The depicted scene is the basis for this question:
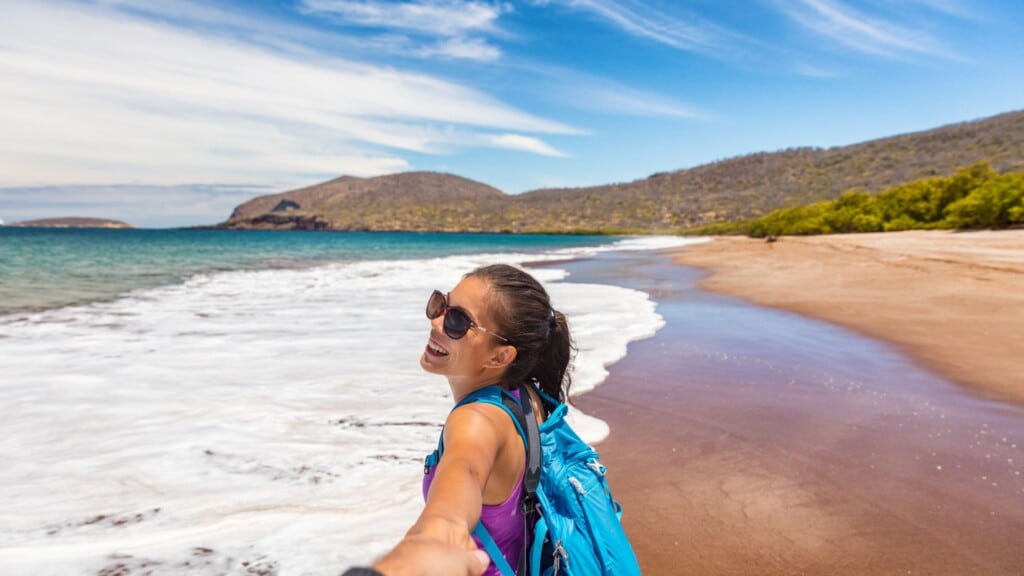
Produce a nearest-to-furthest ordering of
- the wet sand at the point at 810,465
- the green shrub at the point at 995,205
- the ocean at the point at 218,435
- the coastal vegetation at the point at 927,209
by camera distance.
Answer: the wet sand at the point at 810,465, the ocean at the point at 218,435, the green shrub at the point at 995,205, the coastal vegetation at the point at 927,209

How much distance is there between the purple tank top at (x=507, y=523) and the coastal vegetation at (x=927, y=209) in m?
25.9

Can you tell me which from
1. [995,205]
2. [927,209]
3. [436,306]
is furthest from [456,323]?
[927,209]

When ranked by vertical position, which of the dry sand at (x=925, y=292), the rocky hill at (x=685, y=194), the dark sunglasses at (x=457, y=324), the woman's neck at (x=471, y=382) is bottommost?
the dry sand at (x=925, y=292)

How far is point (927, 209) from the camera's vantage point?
29.4 metres

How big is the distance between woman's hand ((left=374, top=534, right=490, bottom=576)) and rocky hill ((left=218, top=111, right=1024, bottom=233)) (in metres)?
61.7

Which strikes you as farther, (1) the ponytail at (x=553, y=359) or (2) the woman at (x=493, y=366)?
(1) the ponytail at (x=553, y=359)

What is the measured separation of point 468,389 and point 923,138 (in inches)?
4065

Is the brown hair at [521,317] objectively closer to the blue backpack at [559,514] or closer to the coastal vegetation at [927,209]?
the blue backpack at [559,514]

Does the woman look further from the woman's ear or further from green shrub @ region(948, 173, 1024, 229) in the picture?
green shrub @ region(948, 173, 1024, 229)

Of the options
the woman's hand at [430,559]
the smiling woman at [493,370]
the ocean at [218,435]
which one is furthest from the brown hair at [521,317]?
the ocean at [218,435]

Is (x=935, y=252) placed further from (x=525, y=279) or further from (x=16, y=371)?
(x=16, y=371)

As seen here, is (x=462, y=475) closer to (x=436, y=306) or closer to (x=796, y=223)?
(x=436, y=306)

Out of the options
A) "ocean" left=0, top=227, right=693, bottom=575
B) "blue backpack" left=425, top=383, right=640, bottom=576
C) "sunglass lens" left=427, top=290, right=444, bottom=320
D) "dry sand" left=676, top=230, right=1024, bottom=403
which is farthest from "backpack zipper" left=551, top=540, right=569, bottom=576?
"dry sand" left=676, top=230, right=1024, bottom=403

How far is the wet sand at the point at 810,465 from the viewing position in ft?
9.93
